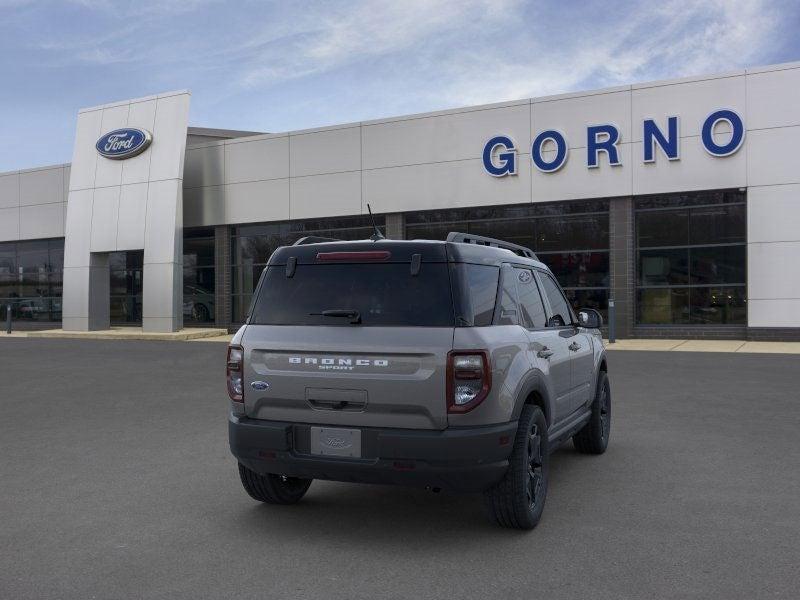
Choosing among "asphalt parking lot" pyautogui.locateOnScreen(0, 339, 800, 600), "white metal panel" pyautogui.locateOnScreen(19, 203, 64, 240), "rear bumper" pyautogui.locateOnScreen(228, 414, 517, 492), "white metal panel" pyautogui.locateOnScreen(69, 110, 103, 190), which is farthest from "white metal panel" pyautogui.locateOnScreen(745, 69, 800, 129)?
"white metal panel" pyautogui.locateOnScreen(19, 203, 64, 240)

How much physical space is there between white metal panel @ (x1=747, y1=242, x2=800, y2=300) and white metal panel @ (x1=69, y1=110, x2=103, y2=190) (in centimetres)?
2259

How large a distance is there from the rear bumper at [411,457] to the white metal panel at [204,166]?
2420 centimetres

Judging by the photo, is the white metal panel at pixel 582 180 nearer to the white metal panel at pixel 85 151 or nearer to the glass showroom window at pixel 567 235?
Result: the glass showroom window at pixel 567 235

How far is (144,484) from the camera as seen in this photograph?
599 centimetres

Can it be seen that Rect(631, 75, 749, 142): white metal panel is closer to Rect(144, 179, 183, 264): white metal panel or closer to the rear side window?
Rect(144, 179, 183, 264): white metal panel

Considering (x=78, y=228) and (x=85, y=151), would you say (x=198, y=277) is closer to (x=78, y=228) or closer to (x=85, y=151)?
(x=78, y=228)

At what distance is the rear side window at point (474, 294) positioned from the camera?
14.6 feet

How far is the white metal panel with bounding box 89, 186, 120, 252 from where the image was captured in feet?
89.4

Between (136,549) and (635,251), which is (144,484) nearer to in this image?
(136,549)

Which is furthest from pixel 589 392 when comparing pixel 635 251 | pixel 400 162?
pixel 400 162

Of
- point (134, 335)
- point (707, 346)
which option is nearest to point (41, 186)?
point (134, 335)

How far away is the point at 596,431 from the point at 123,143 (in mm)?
24368

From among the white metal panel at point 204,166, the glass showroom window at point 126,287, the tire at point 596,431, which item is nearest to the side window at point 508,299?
the tire at point 596,431

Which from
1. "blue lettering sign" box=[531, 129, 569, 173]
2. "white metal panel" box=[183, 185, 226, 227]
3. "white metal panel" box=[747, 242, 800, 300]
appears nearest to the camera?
"white metal panel" box=[747, 242, 800, 300]
